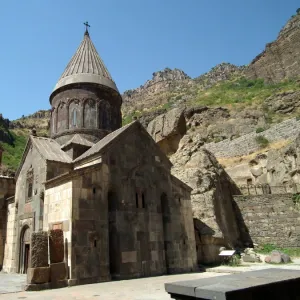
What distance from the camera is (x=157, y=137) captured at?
77.1ft

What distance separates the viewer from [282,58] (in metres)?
49.4

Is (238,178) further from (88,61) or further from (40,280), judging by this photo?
(40,280)

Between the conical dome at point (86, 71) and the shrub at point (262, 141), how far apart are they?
573 inches

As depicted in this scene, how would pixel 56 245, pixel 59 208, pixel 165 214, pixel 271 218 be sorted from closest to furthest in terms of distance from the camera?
pixel 56 245
pixel 59 208
pixel 165 214
pixel 271 218

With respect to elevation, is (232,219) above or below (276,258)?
above

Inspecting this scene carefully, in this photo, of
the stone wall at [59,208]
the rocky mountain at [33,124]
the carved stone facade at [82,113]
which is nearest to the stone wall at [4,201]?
the carved stone facade at [82,113]

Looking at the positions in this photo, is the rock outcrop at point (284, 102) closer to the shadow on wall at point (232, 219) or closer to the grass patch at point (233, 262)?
the shadow on wall at point (232, 219)

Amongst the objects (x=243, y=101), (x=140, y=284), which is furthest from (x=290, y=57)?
(x=140, y=284)

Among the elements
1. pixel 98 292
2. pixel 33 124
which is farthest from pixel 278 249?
pixel 33 124

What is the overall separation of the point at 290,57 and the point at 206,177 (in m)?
42.3

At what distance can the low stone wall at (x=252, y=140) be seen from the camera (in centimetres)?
2297

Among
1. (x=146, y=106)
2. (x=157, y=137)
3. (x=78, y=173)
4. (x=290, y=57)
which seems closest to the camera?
(x=78, y=173)

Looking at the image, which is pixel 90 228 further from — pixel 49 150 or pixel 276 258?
pixel 276 258

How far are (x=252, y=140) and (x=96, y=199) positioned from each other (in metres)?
19.2
